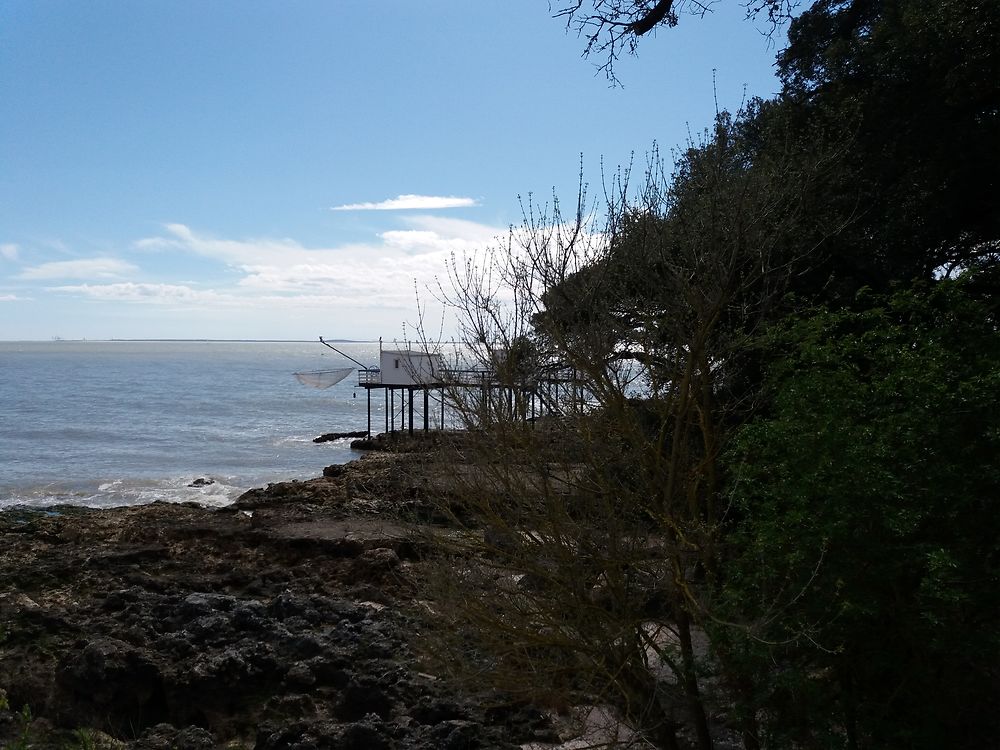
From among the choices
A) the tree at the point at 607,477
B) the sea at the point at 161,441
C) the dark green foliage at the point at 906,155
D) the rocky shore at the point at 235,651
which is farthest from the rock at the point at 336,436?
the tree at the point at 607,477

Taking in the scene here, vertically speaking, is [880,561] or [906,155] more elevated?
[906,155]

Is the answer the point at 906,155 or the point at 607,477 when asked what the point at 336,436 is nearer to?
the point at 906,155

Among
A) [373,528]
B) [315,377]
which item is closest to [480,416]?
[373,528]

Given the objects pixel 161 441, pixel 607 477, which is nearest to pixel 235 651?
pixel 607 477

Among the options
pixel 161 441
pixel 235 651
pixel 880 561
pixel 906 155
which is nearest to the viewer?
pixel 880 561

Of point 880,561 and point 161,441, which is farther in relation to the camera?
point 161,441

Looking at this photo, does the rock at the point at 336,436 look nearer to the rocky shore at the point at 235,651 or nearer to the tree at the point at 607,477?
the rocky shore at the point at 235,651

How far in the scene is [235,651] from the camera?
1202 cm

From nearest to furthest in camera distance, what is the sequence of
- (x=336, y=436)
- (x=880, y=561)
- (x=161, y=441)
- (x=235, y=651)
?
(x=880, y=561) → (x=235, y=651) → (x=161, y=441) → (x=336, y=436)

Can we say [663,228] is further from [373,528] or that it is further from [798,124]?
[373,528]

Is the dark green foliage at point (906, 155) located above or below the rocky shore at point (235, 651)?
above

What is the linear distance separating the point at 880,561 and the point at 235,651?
27.6 ft

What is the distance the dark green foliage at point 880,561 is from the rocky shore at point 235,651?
2.67 m

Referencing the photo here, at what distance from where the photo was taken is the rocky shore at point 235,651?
10320 millimetres
